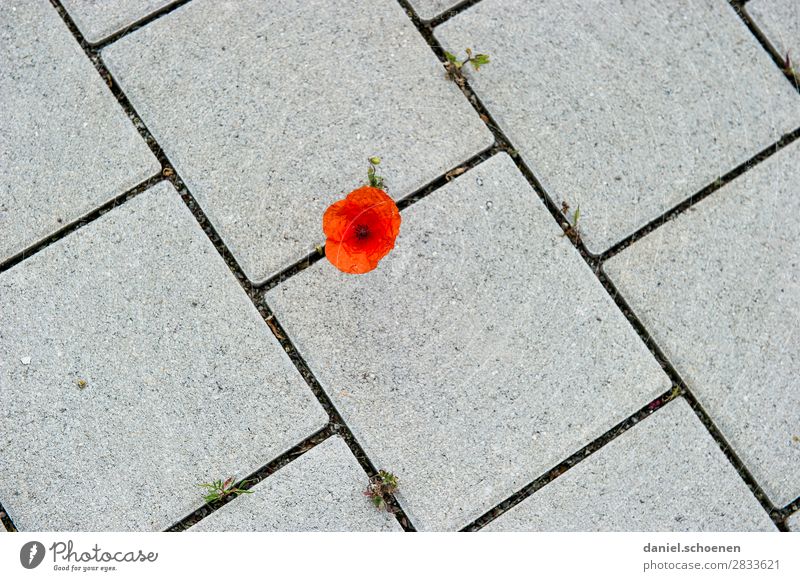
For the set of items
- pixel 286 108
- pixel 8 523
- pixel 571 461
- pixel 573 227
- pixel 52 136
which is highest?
pixel 52 136

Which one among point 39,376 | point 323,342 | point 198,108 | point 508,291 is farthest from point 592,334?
point 39,376

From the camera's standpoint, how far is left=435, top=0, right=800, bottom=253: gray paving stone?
2281 mm

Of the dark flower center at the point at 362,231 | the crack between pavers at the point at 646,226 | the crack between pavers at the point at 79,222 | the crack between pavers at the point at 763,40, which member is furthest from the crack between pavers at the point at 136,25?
the crack between pavers at the point at 763,40

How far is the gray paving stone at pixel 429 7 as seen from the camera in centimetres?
234

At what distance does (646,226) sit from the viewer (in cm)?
228

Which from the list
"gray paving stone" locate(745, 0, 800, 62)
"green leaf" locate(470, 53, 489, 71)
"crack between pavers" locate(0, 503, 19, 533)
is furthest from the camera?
"gray paving stone" locate(745, 0, 800, 62)

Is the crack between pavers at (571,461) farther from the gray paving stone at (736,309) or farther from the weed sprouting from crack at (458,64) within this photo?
the weed sprouting from crack at (458,64)

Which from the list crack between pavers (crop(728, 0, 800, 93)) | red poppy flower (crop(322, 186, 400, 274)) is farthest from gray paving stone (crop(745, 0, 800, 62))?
red poppy flower (crop(322, 186, 400, 274))

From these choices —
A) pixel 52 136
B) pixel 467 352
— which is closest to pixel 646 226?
pixel 467 352

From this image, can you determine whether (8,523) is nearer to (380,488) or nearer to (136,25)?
(380,488)

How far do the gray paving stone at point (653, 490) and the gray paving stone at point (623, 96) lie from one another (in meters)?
0.57

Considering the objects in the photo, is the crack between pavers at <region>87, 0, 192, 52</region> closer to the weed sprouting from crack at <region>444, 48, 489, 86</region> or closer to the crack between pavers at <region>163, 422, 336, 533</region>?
the weed sprouting from crack at <region>444, 48, 489, 86</region>

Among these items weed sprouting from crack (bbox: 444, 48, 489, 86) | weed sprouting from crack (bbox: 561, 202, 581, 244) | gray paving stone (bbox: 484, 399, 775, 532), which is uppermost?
weed sprouting from crack (bbox: 444, 48, 489, 86)

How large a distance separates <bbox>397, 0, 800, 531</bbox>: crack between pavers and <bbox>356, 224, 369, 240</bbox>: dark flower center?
576 mm
